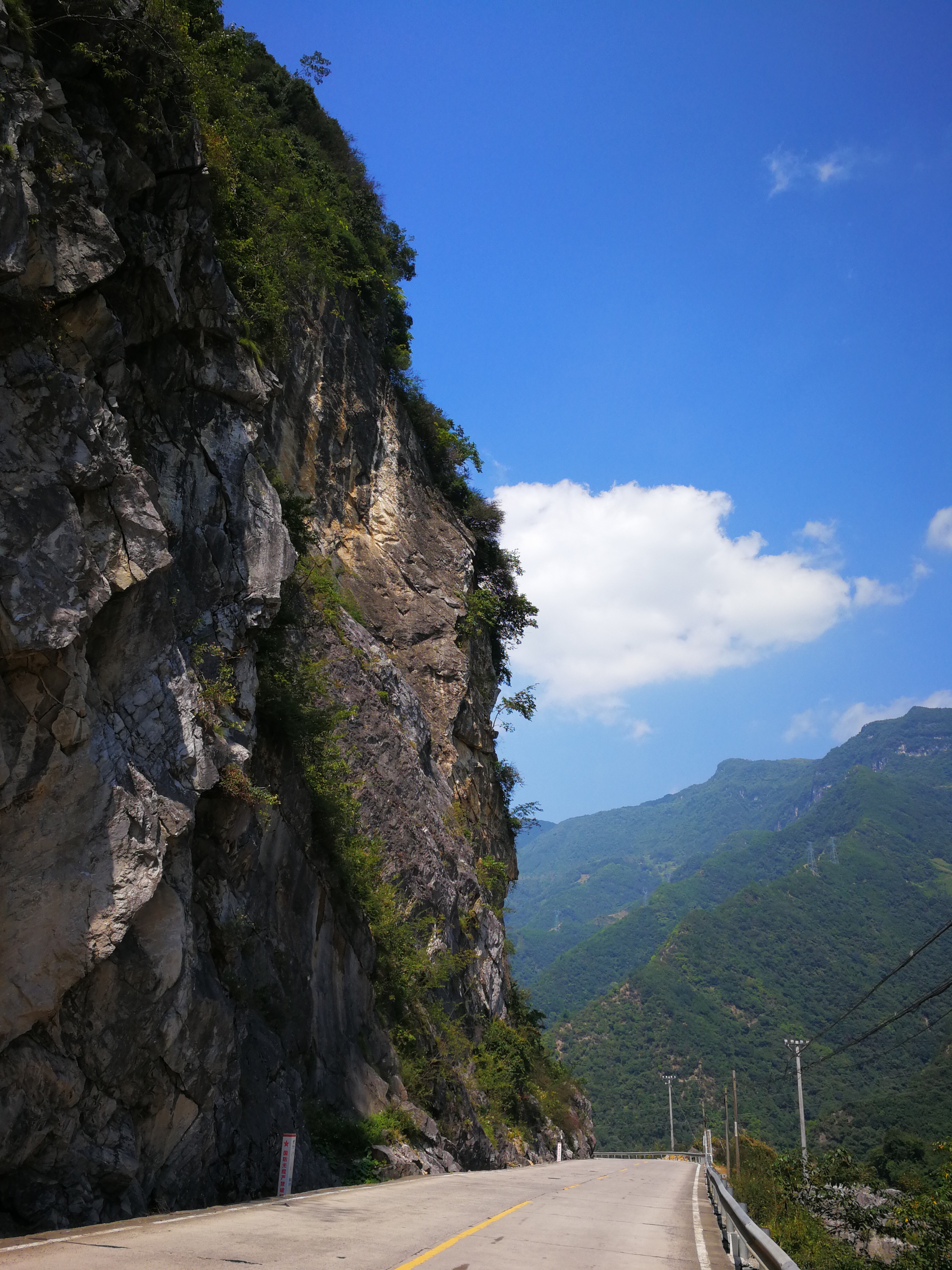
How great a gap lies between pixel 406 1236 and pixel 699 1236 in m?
4.79

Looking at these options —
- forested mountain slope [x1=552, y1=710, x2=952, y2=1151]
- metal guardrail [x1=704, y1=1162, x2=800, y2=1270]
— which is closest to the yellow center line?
metal guardrail [x1=704, y1=1162, x2=800, y2=1270]

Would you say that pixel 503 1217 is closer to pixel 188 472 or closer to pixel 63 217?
pixel 188 472

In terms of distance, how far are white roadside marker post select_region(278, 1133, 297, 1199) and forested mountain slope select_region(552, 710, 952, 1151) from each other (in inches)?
2173

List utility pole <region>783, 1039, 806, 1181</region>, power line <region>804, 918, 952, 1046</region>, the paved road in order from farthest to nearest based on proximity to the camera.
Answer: utility pole <region>783, 1039, 806, 1181</region> → power line <region>804, 918, 952, 1046</region> → the paved road

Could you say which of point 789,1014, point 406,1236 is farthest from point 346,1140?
point 789,1014

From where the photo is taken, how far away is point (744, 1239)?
8.38 meters

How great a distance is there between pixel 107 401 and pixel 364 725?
14141 millimetres

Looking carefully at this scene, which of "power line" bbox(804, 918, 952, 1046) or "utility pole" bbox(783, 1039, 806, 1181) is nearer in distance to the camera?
"power line" bbox(804, 918, 952, 1046)

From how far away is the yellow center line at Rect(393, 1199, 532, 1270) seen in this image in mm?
7543

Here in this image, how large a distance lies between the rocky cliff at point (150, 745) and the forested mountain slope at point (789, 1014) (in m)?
53.1

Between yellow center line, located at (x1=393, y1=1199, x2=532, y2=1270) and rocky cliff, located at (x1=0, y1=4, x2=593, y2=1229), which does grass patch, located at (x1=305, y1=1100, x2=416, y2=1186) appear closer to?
rocky cliff, located at (x1=0, y1=4, x2=593, y2=1229)

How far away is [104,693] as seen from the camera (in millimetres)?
10992

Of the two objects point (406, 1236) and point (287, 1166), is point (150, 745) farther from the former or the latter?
point (406, 1236)

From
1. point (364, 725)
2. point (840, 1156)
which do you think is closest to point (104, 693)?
point (364, 725)
